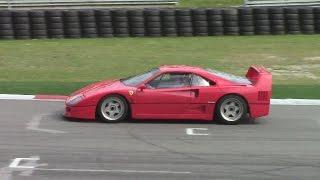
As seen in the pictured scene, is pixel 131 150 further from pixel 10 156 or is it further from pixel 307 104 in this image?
pixel 307 104

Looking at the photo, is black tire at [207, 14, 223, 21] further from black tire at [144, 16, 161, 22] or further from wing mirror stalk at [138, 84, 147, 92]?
wing mirror stalk at [138, 84, 147, 92]

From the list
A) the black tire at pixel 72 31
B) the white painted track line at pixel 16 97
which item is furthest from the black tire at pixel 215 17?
the white painted track line at pixel 16 97

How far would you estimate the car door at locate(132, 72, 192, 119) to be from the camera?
12031mm

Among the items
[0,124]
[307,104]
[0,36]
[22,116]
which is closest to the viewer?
[0,124]

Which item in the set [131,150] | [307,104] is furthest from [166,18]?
[131,150]

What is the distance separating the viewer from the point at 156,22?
2262 centimetres

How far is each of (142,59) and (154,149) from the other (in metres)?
10.4

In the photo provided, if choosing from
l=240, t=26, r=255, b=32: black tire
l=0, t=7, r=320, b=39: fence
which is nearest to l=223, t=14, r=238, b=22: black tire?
l=0, t=7, r=320, b=39: fence

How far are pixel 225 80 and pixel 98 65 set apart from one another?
771 centimetres

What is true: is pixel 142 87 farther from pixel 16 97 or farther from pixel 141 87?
pixel 16 97

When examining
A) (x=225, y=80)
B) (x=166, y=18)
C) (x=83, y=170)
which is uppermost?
(x=166, y=18)

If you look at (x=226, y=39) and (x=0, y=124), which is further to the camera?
(x=226, y=39)

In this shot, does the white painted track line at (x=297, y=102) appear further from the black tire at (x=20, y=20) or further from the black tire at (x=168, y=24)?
the black tire at (x=20, y=20)

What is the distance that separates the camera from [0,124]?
38.5 feet
